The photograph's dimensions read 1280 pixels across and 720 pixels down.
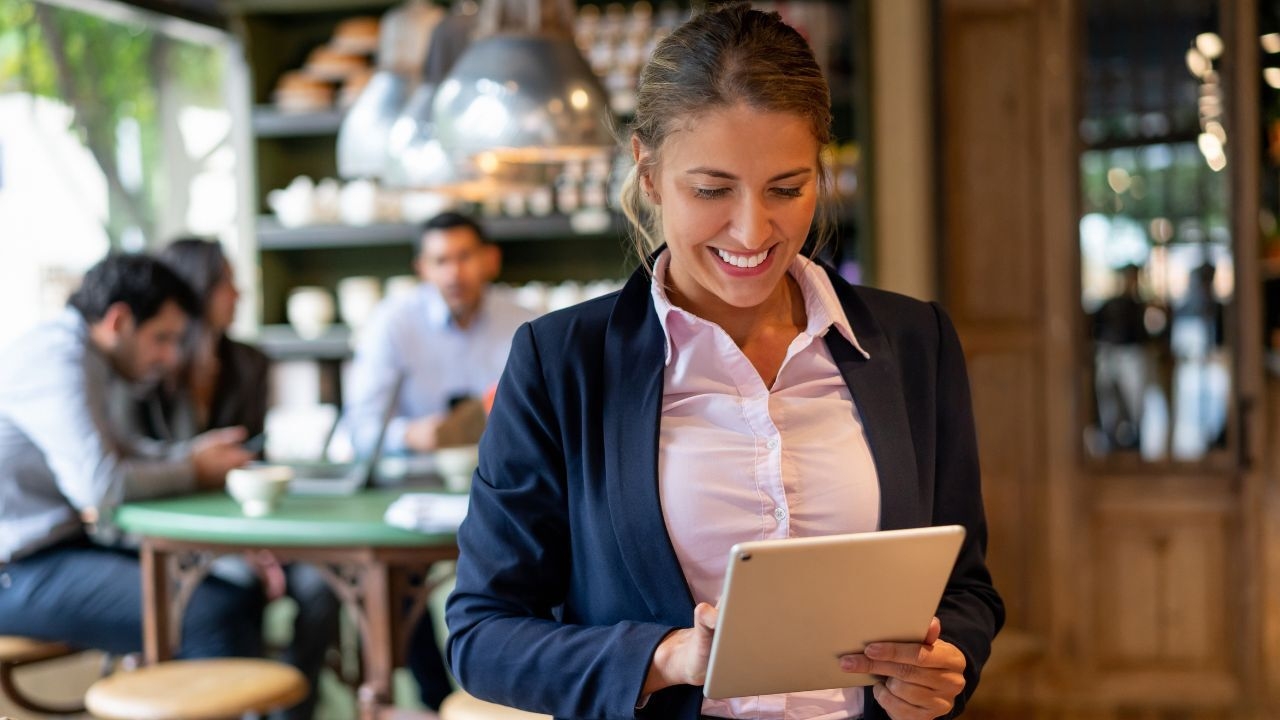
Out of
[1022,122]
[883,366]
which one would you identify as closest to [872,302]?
[883,366]

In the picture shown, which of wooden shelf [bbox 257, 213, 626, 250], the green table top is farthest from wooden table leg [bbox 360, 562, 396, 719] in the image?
wooden shelf [bbox 257, 213, 626, 250]

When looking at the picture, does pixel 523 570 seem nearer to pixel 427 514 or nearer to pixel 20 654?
pixel 427 514

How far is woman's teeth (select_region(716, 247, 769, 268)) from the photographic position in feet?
4.42

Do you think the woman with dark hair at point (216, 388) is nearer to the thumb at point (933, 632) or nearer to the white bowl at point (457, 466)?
the white bowl at point (457, 466)

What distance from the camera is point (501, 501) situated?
133 centimetres

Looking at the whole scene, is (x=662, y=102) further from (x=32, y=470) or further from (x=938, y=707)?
(x=32, y=470)

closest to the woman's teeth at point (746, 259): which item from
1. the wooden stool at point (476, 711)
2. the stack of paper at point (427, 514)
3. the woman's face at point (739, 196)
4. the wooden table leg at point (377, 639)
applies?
the woman's face at point (739, 196)

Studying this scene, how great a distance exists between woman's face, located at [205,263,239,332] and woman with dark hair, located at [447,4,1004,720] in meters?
3.10

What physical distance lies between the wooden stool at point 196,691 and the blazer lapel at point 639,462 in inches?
63.5

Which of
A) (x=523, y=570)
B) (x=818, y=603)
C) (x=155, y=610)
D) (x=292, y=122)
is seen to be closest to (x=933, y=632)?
(x=818, y=603)

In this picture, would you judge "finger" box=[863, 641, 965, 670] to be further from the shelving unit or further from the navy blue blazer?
the shelving unit

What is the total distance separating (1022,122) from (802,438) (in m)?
3.34

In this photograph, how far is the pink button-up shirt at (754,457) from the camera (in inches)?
52.4

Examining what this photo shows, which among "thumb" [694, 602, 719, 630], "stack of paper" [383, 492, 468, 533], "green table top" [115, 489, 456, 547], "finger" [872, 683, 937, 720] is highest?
"thumb" [694, 602, 719, 630]
